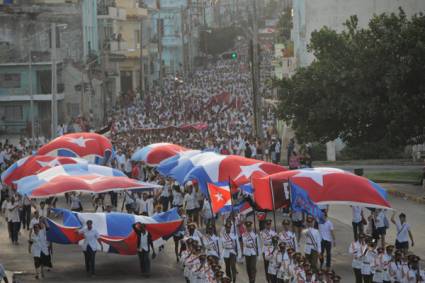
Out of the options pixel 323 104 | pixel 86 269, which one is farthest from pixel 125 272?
pixel 323 104

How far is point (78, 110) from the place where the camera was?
247 ft

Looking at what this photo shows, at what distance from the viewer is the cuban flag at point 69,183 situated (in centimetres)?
2789

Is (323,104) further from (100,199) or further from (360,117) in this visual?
(100,199)

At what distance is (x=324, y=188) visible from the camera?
84.5ft

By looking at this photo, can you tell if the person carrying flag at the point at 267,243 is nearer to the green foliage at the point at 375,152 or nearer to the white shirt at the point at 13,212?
the white shirt at the point at 13,212

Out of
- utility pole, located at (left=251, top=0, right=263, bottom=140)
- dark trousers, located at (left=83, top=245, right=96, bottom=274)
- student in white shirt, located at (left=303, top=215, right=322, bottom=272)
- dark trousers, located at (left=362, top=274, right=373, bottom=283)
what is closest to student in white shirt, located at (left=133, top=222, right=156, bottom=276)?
dark trousers, located at (left=83, top=245, right=96, bottom=274)

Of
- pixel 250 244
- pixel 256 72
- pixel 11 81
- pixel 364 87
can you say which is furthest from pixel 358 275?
pixel 11 81

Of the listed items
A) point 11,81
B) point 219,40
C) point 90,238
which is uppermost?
point 219,40

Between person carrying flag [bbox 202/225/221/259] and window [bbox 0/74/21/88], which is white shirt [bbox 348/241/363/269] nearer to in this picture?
person carrying flag [bbox 202/225/221/259]

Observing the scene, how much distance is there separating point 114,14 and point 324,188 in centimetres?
6780

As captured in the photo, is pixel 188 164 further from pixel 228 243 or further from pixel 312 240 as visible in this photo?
pixel 312 240

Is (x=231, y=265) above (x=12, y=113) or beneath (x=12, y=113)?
beneath

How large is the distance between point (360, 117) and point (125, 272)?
634 inches

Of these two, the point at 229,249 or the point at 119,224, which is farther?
the point at 119,224
